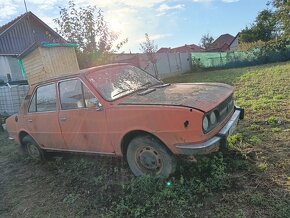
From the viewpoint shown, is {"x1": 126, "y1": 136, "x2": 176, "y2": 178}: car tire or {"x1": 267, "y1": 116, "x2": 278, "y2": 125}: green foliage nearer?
{"x1": 126, "y1": 136, "x2": 176, "y2": 178}: car tire

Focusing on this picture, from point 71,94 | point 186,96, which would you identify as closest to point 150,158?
point 186,96

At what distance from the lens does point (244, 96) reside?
30.2 ft

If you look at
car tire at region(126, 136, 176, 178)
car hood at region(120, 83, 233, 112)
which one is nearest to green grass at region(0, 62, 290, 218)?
car tire at region(126, 136, 176, 178)

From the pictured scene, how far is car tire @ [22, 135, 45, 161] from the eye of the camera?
5770mm

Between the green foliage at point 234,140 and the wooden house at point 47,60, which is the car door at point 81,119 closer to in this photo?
the green foliage at point 234,140

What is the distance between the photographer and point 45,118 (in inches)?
203

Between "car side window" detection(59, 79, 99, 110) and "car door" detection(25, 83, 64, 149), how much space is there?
10.0 inches

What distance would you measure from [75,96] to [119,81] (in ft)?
2.49

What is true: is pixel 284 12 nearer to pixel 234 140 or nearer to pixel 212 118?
pixel 234 140

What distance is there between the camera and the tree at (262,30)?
4144 centimetres

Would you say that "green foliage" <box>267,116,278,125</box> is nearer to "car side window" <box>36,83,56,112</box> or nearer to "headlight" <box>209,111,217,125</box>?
"headlight" <box>209,111,217,125</box>

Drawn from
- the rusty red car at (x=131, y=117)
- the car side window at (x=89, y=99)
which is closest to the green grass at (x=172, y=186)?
the rusty red car at (x=131, y=117)

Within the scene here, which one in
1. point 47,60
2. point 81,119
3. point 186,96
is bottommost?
point 81,119

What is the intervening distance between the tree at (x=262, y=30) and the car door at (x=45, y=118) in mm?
41774
